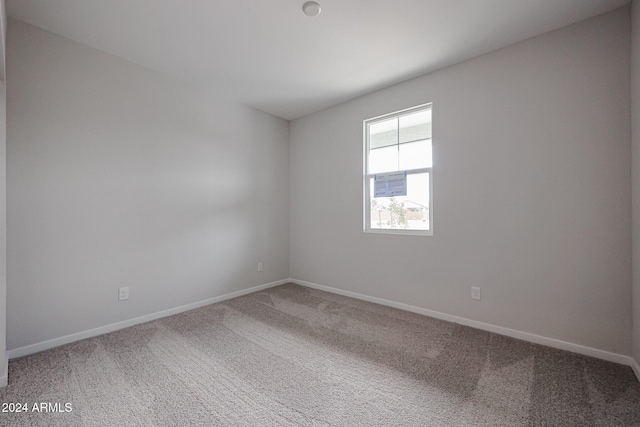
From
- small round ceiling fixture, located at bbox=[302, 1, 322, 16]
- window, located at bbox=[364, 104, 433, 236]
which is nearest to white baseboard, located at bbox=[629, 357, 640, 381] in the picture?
window, located at bbox=[364, 104, 433, 236]

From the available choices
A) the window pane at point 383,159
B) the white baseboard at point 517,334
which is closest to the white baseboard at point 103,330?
the white baseboard at point 517,334

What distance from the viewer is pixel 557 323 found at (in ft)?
7.41

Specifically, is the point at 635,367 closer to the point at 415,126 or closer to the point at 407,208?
the point at 407,208

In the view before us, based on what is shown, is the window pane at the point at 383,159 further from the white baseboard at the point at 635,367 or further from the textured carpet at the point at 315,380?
the white baseboard at the point at 635,367

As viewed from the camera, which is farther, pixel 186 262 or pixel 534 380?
pixel 186 262

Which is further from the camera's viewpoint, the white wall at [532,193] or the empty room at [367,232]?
the white wall at [532,193]

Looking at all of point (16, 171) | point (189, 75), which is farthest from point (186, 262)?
point (189, 75)

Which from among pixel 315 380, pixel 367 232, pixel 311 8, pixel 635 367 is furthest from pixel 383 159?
pixel 635 367

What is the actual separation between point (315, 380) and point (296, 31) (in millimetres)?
2690

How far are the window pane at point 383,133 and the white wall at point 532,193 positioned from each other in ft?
0.55

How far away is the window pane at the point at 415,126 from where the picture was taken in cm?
305

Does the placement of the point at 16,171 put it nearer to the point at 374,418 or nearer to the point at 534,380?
the point at 374,418

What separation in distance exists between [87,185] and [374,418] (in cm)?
292

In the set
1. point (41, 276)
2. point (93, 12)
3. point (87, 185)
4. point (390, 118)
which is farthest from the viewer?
point (390, 118)
